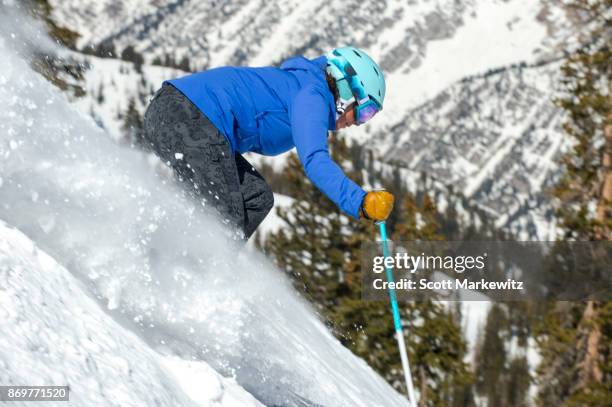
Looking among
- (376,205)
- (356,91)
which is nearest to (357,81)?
(356,91)

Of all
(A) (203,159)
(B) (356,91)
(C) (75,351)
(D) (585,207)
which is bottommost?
(C) (75,351)

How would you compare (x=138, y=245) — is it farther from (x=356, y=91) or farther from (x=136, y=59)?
(x=136, y=59)

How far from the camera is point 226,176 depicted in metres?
5.09

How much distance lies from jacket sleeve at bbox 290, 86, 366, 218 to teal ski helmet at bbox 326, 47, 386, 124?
0.34 metres

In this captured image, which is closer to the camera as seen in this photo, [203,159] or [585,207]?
[203,159]

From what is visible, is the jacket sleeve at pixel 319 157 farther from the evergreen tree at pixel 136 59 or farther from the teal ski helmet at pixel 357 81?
the evergreen tree at pixel 136 59

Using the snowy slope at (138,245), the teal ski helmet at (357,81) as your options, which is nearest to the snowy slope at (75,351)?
the snowy slope at (138,245)

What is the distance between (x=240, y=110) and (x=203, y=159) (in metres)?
0.39

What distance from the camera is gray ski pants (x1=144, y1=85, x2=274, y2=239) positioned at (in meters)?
5.03

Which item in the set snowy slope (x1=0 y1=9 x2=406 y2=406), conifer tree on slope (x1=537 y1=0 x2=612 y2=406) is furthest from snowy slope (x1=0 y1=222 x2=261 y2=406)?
conifer tree on slope (x1=537 y1=0 x2=612 y2=406)

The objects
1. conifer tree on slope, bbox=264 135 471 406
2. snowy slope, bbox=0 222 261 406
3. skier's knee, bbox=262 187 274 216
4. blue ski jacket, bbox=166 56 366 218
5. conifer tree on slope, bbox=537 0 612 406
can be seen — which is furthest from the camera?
conifer tree on slope, bbox=264 135 471 406

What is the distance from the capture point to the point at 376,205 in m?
4.43

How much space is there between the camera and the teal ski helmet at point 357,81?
491 centimetres

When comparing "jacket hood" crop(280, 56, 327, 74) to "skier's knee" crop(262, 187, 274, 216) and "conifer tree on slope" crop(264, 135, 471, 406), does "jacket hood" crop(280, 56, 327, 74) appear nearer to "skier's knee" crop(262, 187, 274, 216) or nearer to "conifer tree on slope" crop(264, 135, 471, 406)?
"skier's knee" crop(262, 187, 274, 216)
